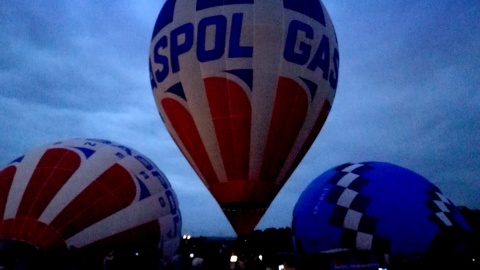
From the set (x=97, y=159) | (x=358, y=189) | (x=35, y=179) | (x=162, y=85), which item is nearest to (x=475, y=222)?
(x=358, y=189)

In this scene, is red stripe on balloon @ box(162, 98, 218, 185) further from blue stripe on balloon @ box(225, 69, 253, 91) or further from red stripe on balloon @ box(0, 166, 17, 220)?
red stripe on balloon @ box(0, 166, 17, 220)

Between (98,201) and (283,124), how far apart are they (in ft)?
12.7

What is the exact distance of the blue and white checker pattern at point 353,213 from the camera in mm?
7836

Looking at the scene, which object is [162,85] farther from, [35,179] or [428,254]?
[428,254]

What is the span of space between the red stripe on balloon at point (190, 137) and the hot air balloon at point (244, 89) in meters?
0.02

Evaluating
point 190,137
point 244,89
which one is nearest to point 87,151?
point 190,137

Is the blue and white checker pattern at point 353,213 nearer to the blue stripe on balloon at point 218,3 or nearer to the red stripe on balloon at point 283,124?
the red stripe on balloon at point 283,124

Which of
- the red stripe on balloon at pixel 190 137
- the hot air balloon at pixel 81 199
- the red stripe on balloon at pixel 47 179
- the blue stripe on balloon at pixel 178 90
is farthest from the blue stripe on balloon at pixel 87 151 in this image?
the blue stripe on balloon at pixel 178 90

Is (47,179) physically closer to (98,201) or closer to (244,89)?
(98,201)

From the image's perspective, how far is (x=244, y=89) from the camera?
9031 mm

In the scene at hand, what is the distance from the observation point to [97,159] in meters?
8.57

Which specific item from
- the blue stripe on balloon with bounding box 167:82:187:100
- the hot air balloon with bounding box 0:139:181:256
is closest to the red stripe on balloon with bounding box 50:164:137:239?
the hot air balloon with bounding box 0:139:181:256

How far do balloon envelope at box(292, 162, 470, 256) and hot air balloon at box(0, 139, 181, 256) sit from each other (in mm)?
3220

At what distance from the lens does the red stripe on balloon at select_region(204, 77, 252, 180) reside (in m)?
9.06
